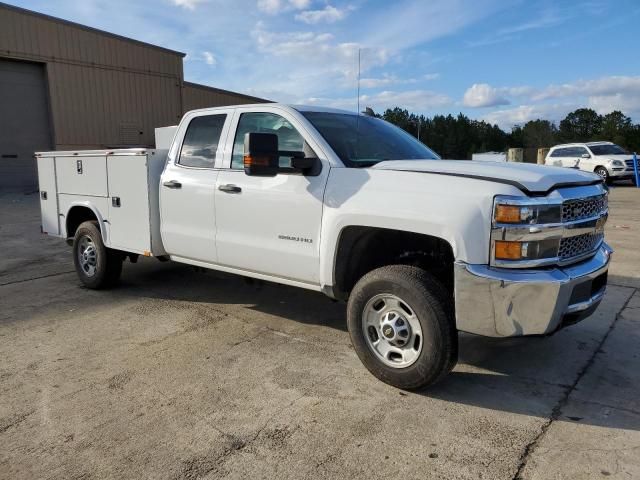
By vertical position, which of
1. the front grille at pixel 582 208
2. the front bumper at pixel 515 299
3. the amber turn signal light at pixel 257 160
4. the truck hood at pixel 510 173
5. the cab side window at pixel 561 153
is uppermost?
the cab side window at pixel 561 153

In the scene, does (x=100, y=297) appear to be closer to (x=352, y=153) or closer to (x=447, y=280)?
(x=352, y=153)

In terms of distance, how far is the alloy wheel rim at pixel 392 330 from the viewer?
3.47 meters

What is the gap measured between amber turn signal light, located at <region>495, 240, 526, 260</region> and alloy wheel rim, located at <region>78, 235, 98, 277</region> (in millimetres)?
4642

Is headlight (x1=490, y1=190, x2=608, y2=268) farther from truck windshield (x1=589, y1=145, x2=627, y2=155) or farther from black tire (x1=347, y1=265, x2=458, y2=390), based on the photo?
truck windshield (x1=589, y1=145, x2=627, y2=155)

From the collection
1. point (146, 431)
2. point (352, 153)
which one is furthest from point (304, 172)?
point (146, 431)

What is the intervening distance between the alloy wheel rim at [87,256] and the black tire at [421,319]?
3.77 m

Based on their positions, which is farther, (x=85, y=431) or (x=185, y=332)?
(x=185, y=332)

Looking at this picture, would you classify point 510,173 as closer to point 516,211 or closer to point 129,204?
point 516,211

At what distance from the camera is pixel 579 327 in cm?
475

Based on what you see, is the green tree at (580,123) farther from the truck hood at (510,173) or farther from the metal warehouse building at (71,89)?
the truck hood at (510,173)

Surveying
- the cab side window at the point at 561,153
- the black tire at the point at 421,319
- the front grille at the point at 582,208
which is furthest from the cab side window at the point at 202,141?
the cab side window at the point at 561,153

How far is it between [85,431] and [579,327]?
4.11 meters

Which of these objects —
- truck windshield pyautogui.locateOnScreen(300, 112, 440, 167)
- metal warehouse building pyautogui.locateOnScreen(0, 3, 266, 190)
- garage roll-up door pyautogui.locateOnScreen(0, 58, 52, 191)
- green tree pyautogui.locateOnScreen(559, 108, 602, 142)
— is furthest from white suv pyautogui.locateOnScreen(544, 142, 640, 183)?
green tree pyautogui.locateOnScreen(559, 108, 602, 142)

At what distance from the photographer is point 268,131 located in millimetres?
4477
